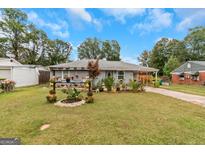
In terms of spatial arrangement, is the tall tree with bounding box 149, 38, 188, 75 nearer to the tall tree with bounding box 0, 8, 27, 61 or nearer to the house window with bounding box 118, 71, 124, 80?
the house window with bounding box 118, 71, 124, 80

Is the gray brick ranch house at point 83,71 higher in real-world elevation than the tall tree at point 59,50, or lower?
lower

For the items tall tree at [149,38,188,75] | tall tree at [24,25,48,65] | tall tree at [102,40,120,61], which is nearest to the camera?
tall tree at [102,40,120,61]

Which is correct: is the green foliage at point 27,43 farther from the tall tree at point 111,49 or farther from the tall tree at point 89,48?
the tall tree at point 111,49

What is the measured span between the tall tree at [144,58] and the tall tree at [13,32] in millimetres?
28987

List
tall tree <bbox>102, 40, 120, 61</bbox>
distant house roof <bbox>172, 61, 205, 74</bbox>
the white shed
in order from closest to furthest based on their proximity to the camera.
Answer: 1. the white shed
2. distant house roof <bbox>172, 61, 205, 74</bbox>
3. tall tree <bbox>102, 40, 120, 61</bbox>

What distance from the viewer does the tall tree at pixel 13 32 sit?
26219 mm

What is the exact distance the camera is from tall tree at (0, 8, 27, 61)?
26.2 metres

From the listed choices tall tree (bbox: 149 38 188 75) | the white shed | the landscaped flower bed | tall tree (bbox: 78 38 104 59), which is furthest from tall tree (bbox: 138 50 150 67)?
the landscaped flower bed

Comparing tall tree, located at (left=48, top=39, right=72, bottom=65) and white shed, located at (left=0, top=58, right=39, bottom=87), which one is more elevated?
tall tree, located at (left=48, top=39, right=72, bottom=65)

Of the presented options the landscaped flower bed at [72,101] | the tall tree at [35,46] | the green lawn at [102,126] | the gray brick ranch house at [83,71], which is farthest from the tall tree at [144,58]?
the green lawn at [102,126]

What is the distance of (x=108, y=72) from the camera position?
1911 cm
